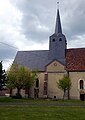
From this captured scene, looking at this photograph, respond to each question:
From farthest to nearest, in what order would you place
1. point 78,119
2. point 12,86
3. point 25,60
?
point 25,60, point 12,86, point 78,119

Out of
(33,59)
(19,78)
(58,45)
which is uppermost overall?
(58,45)

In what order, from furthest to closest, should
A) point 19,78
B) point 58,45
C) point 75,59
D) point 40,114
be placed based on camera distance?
1. point 58,45
2. point 75,59
3. point 19,78
4. point 40,114

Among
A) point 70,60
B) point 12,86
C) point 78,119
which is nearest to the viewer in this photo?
point 78,119

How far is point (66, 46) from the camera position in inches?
2608

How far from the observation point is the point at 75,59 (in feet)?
207

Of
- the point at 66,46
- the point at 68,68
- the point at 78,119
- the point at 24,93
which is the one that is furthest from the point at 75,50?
the point at 78,119

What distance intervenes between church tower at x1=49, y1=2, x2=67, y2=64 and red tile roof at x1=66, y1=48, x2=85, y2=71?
67.7 inches

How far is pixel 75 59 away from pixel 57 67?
5243 mm

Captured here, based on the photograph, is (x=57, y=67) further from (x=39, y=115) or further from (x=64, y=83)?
(x=39, y=115)

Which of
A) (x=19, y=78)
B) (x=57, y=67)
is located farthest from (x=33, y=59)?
(x=19, y=78)

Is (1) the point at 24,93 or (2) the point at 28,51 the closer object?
(1) the point at 24,93

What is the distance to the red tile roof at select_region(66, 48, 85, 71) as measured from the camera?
60750 mm

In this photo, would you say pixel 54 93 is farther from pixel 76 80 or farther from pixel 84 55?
pixel 84 55

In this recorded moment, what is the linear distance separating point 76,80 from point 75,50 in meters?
9.75
